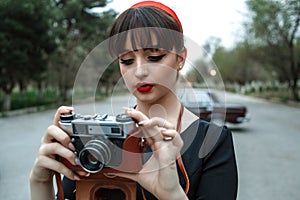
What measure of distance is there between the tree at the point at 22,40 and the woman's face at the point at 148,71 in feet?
42.6

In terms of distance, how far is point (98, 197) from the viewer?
983 mm

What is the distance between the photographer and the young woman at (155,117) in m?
0.96

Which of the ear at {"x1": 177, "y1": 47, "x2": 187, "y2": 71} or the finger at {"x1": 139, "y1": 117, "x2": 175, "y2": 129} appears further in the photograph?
the ear at {"x1": 177, "y1": 47, "x2": 187, "y2": 71}

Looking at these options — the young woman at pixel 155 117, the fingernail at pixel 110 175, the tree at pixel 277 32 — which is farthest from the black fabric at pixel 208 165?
the tree at pixel 277 32

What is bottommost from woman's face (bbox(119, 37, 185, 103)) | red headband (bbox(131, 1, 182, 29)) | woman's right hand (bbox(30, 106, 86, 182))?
woman's right hand (bbox(30, 106, 86, 182))

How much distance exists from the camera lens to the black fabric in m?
0.20

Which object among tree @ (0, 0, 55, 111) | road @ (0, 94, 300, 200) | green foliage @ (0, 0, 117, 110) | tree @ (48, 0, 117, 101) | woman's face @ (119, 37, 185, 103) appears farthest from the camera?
tree @ (48, 0, 117, 101)

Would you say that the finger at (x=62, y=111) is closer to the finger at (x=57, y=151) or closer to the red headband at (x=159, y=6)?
the finger at (x=57, y=151)

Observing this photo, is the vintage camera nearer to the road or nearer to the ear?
the road

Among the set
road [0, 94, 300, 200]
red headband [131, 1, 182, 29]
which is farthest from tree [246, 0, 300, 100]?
red headband [131, 1, 182, 29]

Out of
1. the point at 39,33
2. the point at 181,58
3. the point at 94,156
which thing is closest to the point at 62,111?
the point at 94,156

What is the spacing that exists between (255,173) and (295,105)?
61.4 ft

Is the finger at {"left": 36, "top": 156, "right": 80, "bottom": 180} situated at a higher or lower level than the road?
higher

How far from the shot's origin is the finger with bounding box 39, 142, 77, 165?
0.94 metres
